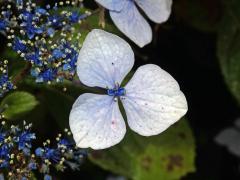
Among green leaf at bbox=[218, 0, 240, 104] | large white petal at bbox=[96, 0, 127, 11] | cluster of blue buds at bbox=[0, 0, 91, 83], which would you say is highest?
large white petal at bbox=[96, 0, 127, 11]

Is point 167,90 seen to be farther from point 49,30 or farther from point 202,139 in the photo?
point 202,139

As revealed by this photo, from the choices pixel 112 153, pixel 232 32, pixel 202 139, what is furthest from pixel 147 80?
pixel 202 139

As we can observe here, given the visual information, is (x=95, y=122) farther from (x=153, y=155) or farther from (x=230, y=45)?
(x=230, y=45)

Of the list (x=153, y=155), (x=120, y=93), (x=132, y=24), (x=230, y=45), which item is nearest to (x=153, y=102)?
(x=120, y=93)

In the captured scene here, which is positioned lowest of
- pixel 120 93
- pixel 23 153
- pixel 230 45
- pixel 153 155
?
pixel 153 155

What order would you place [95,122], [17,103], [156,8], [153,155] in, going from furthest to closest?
[153,155], [156,8], [17,103], [95,122]

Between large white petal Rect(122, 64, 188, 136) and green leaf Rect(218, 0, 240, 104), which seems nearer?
large white petal Rect(122, 64, 188, 136)

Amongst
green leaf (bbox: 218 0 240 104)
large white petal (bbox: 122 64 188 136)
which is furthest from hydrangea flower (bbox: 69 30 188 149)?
green leaf (bbox: 218 0 240 104)

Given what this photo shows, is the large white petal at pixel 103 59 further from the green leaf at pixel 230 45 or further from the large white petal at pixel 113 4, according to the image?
the green leaf at pixel 230 45

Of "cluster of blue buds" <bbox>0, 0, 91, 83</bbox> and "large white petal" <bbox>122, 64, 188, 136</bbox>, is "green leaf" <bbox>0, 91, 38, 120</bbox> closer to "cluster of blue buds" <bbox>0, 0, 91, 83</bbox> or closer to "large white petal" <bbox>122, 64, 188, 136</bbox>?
"cluster of blue buds" <bbox>0, 0, 91, 83</bbox>
